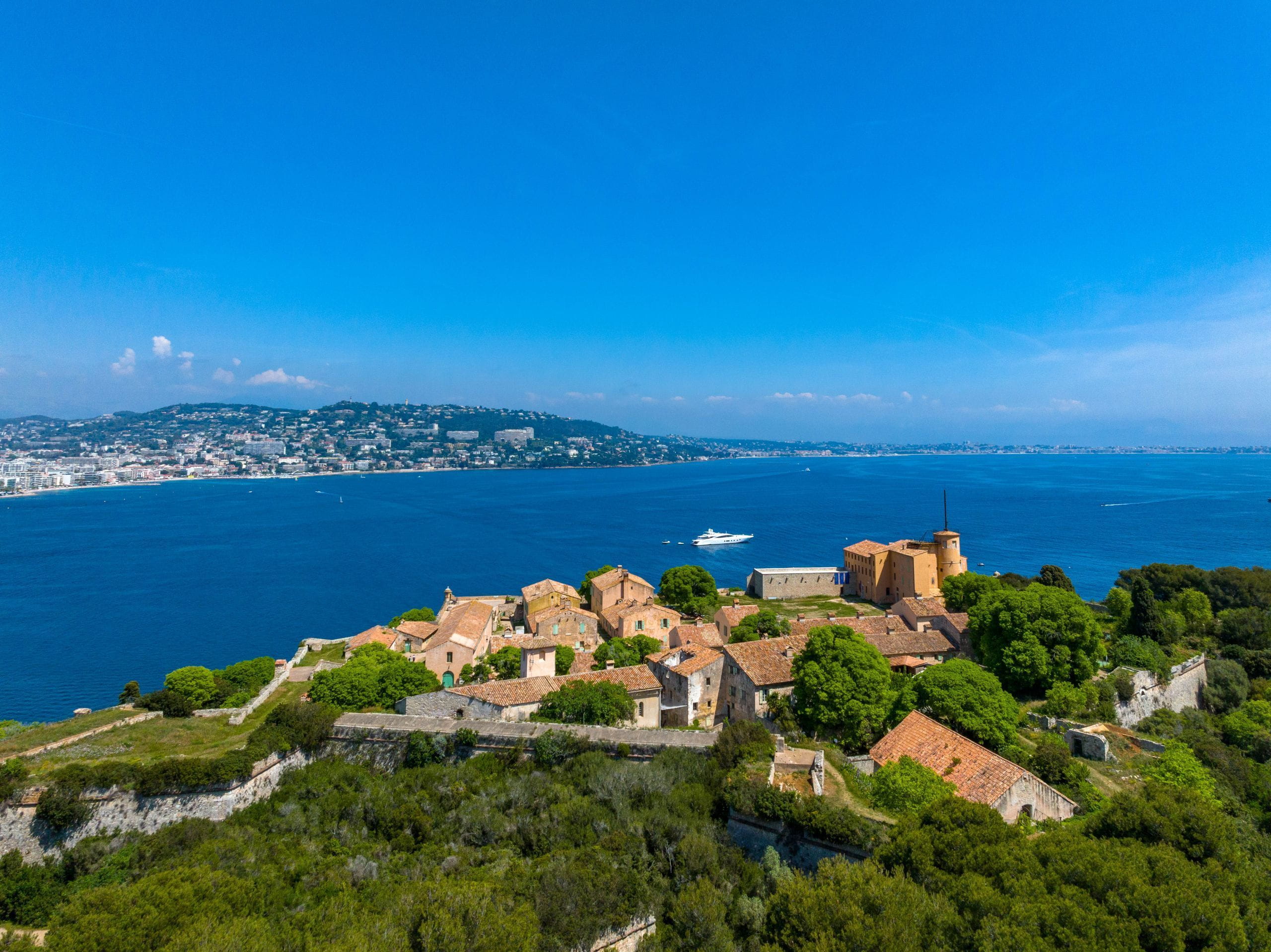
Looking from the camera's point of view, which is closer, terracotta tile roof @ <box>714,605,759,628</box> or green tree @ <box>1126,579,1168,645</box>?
green tree @ <box>1126,579,1168,645</box>

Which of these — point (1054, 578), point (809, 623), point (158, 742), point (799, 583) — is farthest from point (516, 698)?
point (1054, 578)

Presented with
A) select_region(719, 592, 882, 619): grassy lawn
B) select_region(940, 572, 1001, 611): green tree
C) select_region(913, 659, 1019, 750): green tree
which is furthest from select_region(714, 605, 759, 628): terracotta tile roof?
select_region(913, 659, 1019, 750): green tree

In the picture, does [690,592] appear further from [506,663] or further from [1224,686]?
[1224,686]

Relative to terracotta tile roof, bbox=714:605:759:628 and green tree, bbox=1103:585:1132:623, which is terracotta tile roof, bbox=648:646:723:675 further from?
green tree, bbox=1103:585:1132:623

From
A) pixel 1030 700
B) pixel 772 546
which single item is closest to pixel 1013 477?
pixel 772 546

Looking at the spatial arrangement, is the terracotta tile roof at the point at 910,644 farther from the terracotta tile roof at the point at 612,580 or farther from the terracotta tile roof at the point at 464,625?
the terracotta tile roof at the point at 464,625

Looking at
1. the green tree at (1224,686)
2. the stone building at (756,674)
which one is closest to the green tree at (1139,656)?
the green tree at (1224,686)
